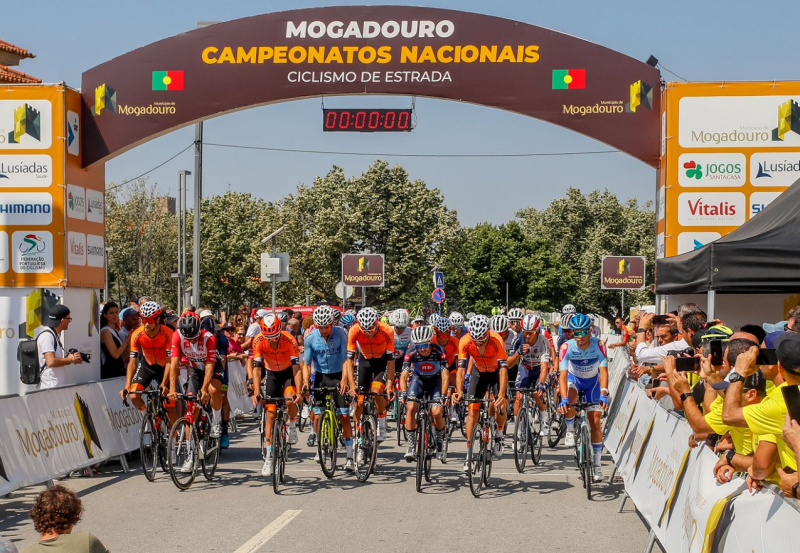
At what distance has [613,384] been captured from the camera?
22156 millimetres

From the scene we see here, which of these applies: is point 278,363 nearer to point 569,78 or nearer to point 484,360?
point 484,360

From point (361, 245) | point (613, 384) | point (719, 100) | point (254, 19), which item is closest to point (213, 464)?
point (254, 19)

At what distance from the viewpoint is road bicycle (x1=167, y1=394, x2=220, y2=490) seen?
35.7 ft

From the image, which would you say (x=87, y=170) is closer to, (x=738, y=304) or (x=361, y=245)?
(x=738, y=304)

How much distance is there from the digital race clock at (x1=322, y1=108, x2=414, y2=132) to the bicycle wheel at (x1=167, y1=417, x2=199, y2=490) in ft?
20.1

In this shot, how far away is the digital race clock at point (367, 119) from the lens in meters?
15.6

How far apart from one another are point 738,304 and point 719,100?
2967 mm

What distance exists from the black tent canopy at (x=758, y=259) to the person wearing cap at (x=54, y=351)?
714 cm

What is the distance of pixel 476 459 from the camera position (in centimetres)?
1087

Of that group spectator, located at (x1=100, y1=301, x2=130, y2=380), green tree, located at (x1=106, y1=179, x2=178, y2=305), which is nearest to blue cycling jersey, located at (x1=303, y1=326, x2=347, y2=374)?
spectator, located at (x1=100, y1=301, x2=130, y2=380)

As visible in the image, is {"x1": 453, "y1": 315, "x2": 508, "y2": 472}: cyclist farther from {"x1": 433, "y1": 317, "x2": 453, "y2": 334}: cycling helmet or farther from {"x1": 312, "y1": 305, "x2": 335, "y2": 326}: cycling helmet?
{"x1": 312, "y1": 305, "x2": 335, "y2": 326}: cycling helmet

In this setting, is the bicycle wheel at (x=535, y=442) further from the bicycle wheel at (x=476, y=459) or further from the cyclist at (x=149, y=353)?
the cyclist at (x=149, y=353)

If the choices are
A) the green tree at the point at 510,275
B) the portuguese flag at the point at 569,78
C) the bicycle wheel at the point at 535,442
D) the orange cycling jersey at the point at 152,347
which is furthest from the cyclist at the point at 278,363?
the green tree at the point at 510,275

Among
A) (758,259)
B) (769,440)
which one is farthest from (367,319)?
(769,440)
